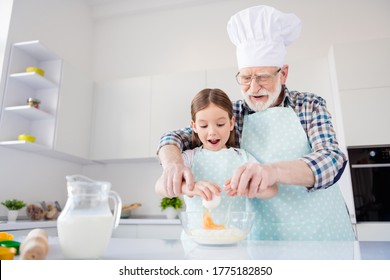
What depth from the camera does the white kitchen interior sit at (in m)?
2.04

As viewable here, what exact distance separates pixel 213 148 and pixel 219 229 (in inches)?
16.1

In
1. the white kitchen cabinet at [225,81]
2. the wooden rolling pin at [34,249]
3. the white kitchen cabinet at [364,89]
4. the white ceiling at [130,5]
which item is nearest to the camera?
the wooden rolling pin at [34,249]

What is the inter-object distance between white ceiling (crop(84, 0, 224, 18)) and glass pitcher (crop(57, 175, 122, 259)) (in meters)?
2.88

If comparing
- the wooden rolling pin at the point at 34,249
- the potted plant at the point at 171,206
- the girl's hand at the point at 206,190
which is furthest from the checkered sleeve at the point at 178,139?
the potted plant at the point at 171,206

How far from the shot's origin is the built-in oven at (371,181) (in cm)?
186

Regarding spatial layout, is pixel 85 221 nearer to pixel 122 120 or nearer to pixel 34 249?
pixel 34 249

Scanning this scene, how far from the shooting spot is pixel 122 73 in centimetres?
299

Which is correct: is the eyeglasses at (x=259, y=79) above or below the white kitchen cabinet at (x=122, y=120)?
below

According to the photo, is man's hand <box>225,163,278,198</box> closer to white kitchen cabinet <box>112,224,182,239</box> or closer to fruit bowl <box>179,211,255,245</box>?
fruit bowl <box>179,211,255,245</box>

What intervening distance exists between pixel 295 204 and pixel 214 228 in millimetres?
407

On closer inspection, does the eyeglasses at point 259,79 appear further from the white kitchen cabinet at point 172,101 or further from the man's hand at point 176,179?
the white kitchen cabinet at point 172,101

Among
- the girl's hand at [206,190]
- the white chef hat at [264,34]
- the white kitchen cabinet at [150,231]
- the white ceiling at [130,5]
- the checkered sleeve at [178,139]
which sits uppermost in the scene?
the white ceiling at [130,5]

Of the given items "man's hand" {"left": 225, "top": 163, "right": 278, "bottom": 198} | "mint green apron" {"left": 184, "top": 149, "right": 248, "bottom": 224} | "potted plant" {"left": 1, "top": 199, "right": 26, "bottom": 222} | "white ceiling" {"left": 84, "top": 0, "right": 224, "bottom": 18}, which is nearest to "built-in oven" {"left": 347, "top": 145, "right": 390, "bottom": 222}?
"mint green apron" {"left": 184, "top": 149, "right": 248, "bottom": 224}
